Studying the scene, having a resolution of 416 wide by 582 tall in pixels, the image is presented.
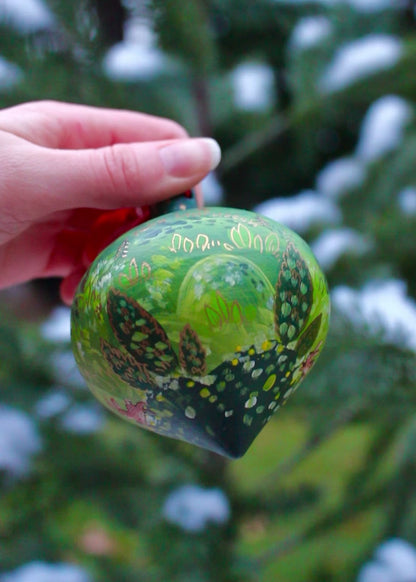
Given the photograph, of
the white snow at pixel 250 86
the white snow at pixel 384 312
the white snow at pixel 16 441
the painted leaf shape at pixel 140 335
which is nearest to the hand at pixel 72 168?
the painted leaf shape at pixel 140 335

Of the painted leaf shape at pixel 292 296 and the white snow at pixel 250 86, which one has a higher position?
the painted leaf shape at pixel 292 296

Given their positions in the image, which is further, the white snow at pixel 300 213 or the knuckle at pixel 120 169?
the white snow at pixel 300 213

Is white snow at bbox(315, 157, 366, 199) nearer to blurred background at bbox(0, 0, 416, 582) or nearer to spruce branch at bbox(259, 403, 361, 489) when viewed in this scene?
blurred background at bbox(0, 0, 416, 582)

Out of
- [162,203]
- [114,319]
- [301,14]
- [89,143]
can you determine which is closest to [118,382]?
[114,319]

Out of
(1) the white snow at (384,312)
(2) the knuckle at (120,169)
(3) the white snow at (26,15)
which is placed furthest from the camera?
(3) the white snow at (26,15)

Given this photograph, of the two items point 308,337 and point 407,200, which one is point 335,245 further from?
point 308,337

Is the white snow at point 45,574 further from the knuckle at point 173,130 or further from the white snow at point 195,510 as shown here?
the knuckle at point 173,130

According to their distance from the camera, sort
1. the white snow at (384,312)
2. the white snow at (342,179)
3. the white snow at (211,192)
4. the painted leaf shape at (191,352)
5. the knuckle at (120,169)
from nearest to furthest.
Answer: the painted leaf shape at (191,352) → the knuckle at (120,169) → the white snow at (384,312) → the white snow at (211,192) → the white snow at (342,179)
